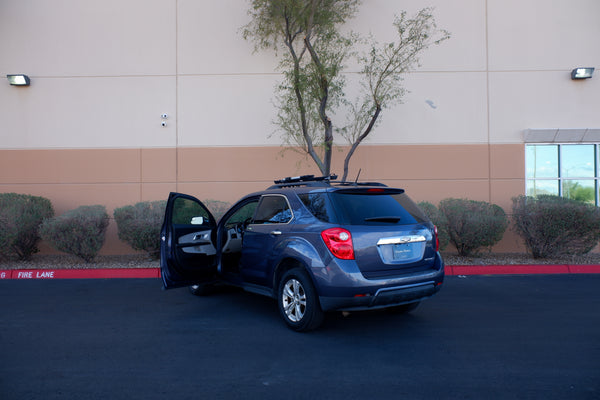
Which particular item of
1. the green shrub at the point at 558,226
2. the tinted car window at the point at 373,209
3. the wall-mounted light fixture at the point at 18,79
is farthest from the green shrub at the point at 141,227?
the green shrub at the point at 558,226

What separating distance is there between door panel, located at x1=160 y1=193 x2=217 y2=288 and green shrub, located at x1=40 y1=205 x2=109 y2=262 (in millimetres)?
3693

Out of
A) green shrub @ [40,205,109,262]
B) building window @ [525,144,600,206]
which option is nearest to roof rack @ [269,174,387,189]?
green shrub @ [40,205,109,262]

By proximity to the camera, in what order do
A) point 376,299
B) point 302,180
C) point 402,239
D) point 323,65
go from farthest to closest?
point 323,65 < point 302,180 < point 402,239 < point 376,299

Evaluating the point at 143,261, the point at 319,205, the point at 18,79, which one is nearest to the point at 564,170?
the point at 319,205

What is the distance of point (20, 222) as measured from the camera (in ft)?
30.5

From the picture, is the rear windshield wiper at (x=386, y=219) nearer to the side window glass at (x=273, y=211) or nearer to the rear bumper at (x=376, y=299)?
the rear bumper at (x=376, y=299)

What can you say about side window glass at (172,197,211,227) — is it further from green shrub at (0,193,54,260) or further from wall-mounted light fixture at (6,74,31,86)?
wall-mounted light fixture at (6,74,31,86)

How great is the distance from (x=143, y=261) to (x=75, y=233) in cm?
154

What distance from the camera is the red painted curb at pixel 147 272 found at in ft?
28.2

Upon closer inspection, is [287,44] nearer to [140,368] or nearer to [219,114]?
[219,114]

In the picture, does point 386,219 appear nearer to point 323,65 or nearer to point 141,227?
point 323,65

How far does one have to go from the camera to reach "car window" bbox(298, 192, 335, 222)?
Answer: 4668 millimetres

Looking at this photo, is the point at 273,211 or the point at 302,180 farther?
the point at 302,180

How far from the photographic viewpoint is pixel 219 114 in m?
11.3
